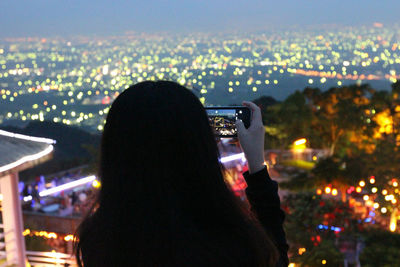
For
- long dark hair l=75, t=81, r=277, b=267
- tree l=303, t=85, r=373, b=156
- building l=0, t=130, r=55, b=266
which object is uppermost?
long dark hair l=75, t=81, r=277, b=267

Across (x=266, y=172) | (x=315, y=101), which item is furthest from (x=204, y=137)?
(x=315, y=101)

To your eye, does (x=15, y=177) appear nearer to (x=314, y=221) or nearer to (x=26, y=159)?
(x=26, y=159)

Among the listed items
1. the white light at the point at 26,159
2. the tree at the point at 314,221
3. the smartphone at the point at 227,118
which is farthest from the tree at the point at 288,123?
the smartphone at the point at 227,118

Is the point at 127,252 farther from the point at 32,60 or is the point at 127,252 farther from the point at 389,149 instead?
the point at 32,60

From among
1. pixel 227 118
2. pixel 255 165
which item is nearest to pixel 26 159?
pixel 227 118

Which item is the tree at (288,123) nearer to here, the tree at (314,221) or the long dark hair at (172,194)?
the tree at (314,221)

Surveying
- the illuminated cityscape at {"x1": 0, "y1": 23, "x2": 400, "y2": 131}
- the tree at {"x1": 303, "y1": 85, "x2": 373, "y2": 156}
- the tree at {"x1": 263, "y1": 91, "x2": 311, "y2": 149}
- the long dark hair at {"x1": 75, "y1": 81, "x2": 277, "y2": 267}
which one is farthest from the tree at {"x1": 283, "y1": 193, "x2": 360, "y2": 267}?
the tree at {"x1": 303, "y1": 85, "x2": 373, "y2": 156}

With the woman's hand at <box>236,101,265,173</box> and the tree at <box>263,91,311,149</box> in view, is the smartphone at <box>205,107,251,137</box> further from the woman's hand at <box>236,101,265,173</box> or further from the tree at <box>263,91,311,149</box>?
the tree at <box>263,91,311,149</box>
